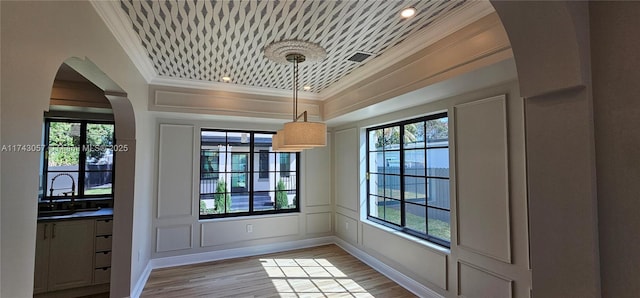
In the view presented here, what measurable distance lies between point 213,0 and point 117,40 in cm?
102

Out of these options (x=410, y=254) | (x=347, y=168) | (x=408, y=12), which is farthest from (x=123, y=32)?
(x=410, y=254)

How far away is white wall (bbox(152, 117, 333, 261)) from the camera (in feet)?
13.4

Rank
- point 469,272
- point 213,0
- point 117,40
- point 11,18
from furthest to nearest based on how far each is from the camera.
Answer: point 469,272 < point 117,40 < point 213,0 < point 11,18

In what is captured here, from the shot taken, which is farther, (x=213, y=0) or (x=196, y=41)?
(x=196, y=41)

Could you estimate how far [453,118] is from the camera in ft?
9.41

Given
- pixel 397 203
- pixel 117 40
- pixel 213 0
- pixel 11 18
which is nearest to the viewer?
pixel 11 18

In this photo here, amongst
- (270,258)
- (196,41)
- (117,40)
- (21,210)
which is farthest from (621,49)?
(270,258)

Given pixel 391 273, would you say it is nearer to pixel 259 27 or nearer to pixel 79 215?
pixel 259 27

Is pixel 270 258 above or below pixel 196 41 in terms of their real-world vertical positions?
below

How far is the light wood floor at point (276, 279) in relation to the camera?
327cm

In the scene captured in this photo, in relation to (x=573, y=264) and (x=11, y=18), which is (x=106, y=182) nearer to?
(x=11, y=18)

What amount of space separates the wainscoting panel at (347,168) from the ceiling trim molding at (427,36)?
1.34 meters

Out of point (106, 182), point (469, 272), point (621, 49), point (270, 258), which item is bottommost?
point (270, 258)

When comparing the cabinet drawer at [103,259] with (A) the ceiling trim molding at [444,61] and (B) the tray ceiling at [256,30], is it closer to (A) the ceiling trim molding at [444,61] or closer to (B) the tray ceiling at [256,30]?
(B) the tray ceiling at [256,30]
